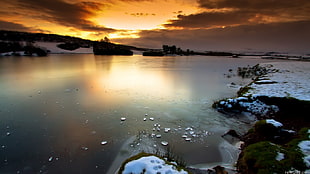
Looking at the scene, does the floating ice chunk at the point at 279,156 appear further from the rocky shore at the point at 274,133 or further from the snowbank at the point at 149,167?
the snowbank at the point at 149,167

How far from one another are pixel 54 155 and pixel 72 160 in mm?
783

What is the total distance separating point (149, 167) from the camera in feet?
10.1

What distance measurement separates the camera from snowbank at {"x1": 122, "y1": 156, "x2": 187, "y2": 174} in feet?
9.96

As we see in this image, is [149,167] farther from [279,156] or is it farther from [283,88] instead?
[283,88]

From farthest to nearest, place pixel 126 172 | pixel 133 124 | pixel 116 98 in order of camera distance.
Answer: pixel 116 98
pixel 133 124
pixel 126 172

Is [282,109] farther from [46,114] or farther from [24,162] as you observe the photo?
[46,114]

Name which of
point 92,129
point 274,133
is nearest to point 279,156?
point 274,133

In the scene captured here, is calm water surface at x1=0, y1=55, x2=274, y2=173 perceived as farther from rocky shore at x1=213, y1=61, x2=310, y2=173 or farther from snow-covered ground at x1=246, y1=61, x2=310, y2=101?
snow-covered ground at x1=246, y1=61, x2=310, y2=101

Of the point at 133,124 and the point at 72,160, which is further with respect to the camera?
the point at 133,124

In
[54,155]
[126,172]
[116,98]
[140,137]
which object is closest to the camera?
[126,172]

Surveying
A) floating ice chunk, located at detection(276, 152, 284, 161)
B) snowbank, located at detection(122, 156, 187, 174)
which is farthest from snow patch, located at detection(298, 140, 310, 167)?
snowbank, located at detection(122, 156, 187, 174)

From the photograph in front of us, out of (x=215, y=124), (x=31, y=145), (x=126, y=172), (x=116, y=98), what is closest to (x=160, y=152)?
(x=126, y=172)

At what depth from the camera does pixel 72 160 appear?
4.94 m

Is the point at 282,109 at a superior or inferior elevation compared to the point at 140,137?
superior
